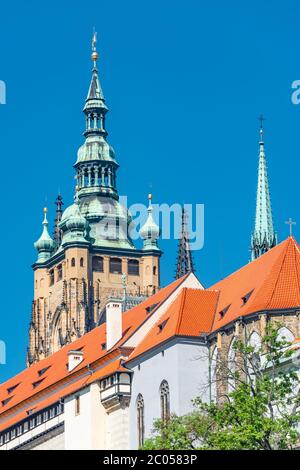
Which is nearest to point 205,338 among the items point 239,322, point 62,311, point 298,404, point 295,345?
point 239,322

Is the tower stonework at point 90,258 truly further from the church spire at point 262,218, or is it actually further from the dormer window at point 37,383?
the dormer window at point 37,383

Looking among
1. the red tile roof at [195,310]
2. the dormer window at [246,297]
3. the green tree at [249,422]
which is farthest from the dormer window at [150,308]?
the green tree at [249,422]

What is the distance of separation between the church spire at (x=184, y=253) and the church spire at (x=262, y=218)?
56.2 ft

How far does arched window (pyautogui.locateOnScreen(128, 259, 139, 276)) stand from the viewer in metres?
157

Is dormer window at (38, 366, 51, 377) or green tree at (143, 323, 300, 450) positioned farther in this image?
dormer window at (38, 366, 51, 377)

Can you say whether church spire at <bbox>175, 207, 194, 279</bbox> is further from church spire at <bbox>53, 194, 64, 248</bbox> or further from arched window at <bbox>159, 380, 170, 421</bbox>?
arched window at <bbox>159, 380, 170, 421</bbox>

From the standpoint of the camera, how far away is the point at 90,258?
155625 mm

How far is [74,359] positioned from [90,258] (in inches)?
2131

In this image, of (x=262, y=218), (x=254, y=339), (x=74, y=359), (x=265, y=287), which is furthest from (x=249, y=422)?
(x=262, y=218)

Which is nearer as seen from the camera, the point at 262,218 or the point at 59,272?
the point at 262,218

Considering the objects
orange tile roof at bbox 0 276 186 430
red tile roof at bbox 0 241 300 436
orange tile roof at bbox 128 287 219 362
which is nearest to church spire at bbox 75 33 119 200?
orange tile roof at bbox 0 276 186 430

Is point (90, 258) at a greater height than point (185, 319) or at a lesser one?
greater

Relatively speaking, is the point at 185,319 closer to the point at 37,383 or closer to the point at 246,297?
the point at 246,297

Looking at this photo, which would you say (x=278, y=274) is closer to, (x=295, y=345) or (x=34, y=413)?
(x=295, y=345)
